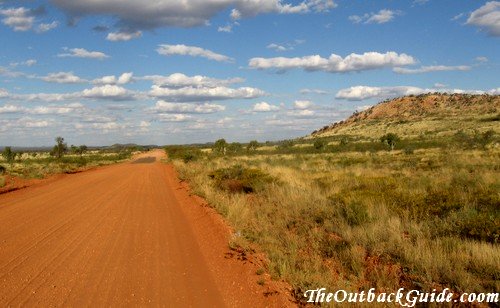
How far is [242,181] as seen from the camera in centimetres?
1706

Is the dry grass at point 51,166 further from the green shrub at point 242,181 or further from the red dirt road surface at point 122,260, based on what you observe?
the red dirt road surface at point 122,260

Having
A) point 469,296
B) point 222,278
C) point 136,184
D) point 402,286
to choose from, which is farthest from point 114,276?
point 136,184

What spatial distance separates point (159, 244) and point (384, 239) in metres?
4.66

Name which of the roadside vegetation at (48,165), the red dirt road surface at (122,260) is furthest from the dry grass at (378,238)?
the roadside vegetation at (48,165)

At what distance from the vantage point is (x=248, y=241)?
8.70 m

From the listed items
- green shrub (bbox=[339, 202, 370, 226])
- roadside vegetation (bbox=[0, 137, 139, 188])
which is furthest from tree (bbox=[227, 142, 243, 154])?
green shrub (bbox=[339, 202, 370, 226])

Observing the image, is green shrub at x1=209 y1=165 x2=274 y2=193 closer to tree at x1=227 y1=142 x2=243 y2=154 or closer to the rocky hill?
tree at x1=227 y1=142 x2=243 y2=154

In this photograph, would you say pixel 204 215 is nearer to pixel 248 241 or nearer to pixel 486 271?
pixel 248 241

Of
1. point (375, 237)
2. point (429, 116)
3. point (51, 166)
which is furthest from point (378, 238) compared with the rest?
point (429, 116)

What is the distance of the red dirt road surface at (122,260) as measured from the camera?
232 inches

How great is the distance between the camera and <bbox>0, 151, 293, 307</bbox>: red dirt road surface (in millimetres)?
5895

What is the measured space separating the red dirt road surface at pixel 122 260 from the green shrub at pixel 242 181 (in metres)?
3.16

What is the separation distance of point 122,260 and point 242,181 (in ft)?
31.8

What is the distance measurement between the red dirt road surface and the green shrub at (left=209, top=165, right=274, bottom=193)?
3.16 metres
